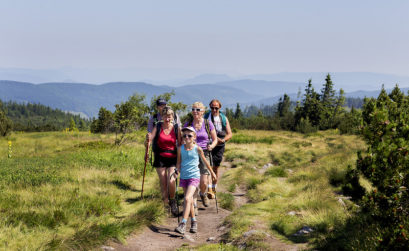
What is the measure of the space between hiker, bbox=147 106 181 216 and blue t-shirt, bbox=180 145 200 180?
606 millimetres

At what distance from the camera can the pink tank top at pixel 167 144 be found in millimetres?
7438

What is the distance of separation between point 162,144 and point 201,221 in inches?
80.0

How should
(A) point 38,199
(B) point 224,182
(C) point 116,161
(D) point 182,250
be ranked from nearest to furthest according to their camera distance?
(D) point 182,250
(A) point 38,199
(B) point 224,182
(C) point 116,161

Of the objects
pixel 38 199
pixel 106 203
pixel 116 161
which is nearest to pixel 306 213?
pixel 106 203

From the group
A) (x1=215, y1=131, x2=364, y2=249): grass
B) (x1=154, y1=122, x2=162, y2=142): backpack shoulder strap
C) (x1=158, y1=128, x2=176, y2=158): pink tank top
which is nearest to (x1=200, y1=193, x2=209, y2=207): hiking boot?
(x1=215, y1=131, x2=364, y2=249): grass

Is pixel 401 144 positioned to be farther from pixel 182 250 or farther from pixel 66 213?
pixel 66 213

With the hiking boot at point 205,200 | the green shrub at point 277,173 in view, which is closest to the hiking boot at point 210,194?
the hiking boot at point 205,200

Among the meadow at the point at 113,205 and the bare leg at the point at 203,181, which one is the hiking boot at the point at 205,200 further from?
the meadow at the point at 113,205

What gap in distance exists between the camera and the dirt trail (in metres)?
5.73

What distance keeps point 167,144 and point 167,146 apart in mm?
49

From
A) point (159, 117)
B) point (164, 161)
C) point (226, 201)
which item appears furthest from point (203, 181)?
point (159, 117)

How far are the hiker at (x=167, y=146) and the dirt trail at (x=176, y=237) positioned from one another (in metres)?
0.81

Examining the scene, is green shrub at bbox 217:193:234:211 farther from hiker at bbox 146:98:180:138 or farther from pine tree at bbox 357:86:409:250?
pine tree at bbox 357:86:409:250

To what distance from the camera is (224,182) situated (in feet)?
38.5
